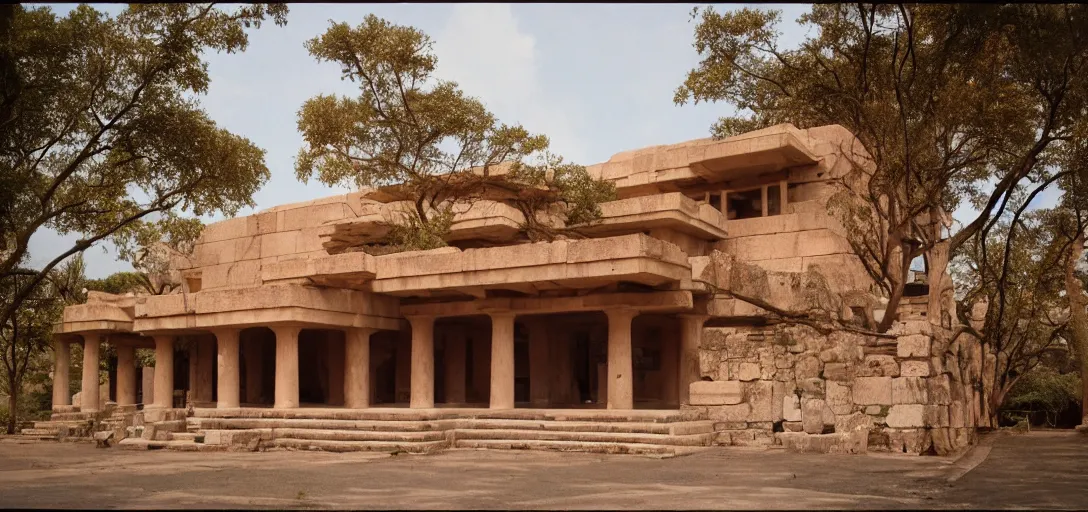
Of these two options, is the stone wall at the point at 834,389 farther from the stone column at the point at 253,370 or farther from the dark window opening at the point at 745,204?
the stone column at the point at 253,370

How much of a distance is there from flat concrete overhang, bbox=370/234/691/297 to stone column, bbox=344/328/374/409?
2.06m

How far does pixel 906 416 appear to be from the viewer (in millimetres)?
18031

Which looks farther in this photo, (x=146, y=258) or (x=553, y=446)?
(x=146, y=258)

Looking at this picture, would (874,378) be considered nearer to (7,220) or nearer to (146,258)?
(7,220)

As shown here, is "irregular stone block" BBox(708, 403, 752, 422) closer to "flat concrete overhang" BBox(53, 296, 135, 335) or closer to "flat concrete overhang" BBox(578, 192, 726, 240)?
"flat concrete overhang" BBox(578, 192, 726, 240)

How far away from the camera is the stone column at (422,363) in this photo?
24297mm

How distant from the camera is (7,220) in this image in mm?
19000

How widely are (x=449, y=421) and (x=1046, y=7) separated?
14163 mm

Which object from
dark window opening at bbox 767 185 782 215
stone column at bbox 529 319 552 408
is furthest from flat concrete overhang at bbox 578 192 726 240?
stone column at bbox 529 319 552 408

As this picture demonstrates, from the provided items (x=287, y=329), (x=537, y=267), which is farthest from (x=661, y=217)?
(x=287, y=329)

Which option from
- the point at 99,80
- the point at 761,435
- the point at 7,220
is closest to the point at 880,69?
the point at 761,435

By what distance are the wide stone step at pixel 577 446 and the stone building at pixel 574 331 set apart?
2.7 inches

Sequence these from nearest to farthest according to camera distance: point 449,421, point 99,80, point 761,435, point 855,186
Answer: point 99,80 → point 761,435 → point 449,421 → point 855,186

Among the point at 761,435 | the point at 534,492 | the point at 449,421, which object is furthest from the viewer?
the point at 449,421
